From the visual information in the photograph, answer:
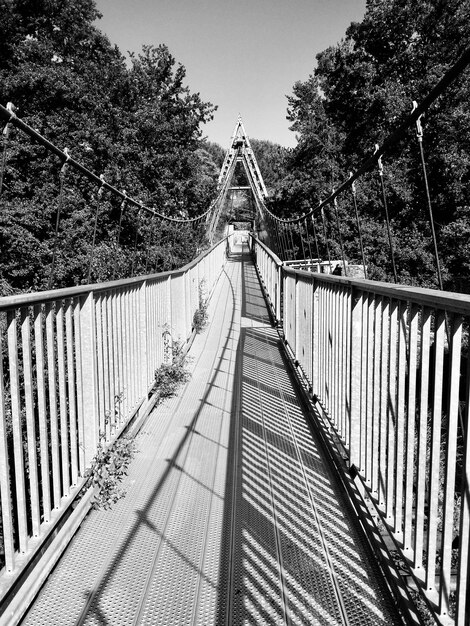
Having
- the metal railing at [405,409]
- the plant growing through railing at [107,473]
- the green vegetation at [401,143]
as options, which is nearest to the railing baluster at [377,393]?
the metal railing at [405,409]

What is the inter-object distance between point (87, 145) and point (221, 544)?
17.3 meters

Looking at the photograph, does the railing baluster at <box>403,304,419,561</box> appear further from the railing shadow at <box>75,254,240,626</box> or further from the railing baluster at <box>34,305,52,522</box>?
the railing baluster at <box>34,305,52,522</box>

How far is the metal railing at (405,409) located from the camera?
3.57 ft

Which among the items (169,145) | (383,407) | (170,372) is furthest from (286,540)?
(169,145)

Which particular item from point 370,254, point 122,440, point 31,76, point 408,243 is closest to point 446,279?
point 408,243

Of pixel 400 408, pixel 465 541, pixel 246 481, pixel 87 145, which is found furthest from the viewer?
pixel 87 145

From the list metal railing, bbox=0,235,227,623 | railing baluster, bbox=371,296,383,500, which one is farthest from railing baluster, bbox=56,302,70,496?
railing baluster, bbox=371,296,383,500

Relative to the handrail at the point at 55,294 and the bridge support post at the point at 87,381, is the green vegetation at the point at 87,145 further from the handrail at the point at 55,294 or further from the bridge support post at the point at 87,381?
the bridge support post at the point at 87,381

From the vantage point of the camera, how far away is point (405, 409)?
190 centimetres

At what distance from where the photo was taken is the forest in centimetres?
1566

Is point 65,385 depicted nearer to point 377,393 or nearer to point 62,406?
point 62,406

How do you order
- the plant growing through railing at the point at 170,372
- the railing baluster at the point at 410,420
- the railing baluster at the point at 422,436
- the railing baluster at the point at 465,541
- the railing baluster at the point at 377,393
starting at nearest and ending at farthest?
the railing baluster at the point at 465,541, the railing baluster at the point at 422,436, the railing baluster at the point at 410,420, the railing baluster at the point at 377,393, the plant growing through railing at the point at 170,372

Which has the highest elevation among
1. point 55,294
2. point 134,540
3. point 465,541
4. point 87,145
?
point 87,145

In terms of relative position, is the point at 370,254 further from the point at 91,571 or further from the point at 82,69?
the point at 91,571
